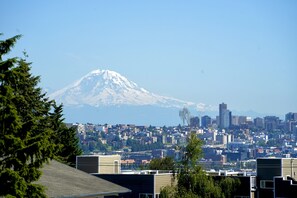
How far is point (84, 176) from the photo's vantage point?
A: 3409cm

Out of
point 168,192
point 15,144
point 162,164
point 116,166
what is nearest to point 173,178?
point 168,192

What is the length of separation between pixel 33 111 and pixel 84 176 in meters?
28.7

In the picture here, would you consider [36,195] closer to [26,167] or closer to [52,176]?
[26,167]

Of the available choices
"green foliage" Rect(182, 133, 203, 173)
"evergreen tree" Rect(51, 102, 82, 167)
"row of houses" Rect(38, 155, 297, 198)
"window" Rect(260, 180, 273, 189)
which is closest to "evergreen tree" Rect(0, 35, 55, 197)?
"row of houses" Rect(38, 155, 297, 198)

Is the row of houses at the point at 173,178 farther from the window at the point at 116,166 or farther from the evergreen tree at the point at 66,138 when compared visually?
the evergreen tree at the point at 66,138

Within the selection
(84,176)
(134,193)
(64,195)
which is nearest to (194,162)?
(134,193)

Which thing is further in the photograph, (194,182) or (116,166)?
(116,166)

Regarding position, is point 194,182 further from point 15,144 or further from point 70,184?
point 15,144

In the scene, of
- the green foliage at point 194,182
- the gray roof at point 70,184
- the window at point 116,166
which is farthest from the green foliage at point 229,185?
the gray roof at point 70,184

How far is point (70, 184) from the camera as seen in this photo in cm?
3066

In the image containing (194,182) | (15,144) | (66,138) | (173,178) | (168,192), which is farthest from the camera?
(66,138)

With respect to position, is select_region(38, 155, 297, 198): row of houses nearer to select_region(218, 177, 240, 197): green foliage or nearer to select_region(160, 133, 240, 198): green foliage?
select_region(218, 177, 240, 197): green foliage

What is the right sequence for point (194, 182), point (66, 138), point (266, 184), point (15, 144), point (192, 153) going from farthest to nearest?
point (66, 138), point (266, 184), point (192, 153), point (194, 182), point (15, 144)

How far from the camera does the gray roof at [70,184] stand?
28547mm
